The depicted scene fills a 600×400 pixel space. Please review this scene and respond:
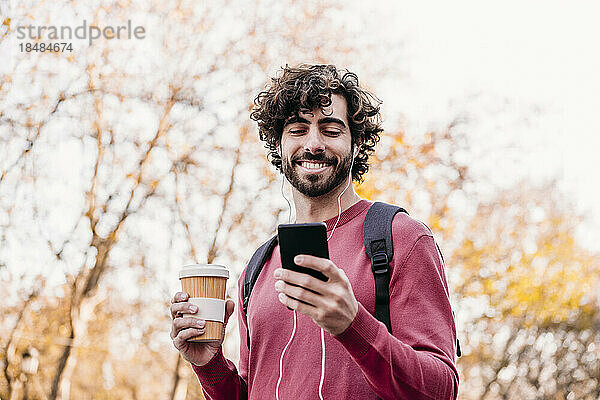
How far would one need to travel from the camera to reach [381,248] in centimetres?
213

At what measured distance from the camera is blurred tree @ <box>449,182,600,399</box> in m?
11.4

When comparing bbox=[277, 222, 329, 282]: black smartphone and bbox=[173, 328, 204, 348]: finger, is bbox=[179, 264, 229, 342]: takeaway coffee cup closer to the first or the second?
bbox=[173, 328, 204, 348]: finger

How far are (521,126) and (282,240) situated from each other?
34.0 ft

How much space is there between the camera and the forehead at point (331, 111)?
94.7 inches

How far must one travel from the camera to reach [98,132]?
7.59 m

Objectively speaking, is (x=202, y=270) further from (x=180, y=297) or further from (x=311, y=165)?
(x=311, y=165)

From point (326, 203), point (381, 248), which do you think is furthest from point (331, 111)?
point (381, 248)

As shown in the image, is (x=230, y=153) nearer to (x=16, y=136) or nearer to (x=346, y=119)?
(x=16, y=136)

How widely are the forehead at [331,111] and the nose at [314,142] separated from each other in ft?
0.16

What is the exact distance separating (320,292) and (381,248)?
0.55m

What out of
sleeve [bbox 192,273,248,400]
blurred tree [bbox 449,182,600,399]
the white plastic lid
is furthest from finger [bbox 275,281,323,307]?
blurred tree [bbox 449,182,600,399]

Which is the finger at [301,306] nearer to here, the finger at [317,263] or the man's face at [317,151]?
A: the finger at [317,263]

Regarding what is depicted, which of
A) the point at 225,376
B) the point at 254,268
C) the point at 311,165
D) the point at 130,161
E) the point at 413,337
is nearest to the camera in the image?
the point at 413,337

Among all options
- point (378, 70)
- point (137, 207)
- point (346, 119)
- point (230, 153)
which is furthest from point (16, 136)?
point (346, 119)
